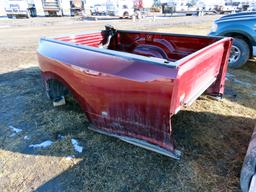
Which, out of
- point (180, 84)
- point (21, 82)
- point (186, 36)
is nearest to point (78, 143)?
point (180, 84)

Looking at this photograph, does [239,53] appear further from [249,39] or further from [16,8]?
[16,8]

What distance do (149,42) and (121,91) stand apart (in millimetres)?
2154

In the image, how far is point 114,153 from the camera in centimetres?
244

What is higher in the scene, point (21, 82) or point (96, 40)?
point (96, 40)

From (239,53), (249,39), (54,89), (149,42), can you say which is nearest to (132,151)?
(54,89)

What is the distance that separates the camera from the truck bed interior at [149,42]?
11.0 feet

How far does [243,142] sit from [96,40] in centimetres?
301

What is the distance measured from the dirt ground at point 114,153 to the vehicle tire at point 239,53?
181 cm

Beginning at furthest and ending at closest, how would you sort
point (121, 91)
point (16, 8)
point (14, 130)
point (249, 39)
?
point (16, 8) → point (249, 39) → point (14, 130) → point (121, 91)

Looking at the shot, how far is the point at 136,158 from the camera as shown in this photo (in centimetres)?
235

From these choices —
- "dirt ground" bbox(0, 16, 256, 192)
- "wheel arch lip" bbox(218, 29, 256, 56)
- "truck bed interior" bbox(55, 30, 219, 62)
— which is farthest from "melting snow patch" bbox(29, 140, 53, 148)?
"wheel arch lip" bbox(218, 29, 256, 56)

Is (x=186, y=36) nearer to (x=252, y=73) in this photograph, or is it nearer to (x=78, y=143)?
(x=78, y=143)

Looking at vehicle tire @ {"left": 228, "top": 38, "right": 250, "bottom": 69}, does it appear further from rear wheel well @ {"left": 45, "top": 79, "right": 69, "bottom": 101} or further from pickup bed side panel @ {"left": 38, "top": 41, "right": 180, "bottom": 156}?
rear wheel well @ {"left": 45, "top": 79, "right": 69, "bottom": 101}

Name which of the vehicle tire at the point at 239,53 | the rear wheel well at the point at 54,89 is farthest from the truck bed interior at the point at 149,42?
the vehicle tire at the point at 239,53
